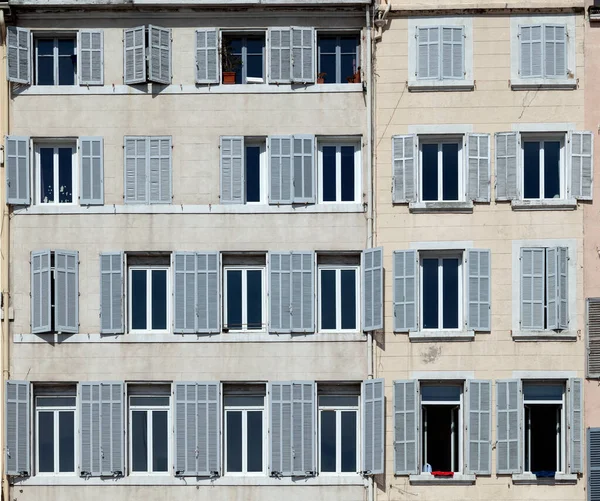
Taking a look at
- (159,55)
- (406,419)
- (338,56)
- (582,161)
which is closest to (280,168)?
(338,56)

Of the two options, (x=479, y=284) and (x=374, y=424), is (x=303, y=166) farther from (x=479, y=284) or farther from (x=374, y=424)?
(x=374, y=424)

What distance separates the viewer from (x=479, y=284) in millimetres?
27453

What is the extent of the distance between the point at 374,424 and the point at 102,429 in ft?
19.5

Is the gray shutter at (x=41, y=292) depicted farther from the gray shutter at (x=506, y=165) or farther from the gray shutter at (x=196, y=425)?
the gray shutter at (x=506, y=165)

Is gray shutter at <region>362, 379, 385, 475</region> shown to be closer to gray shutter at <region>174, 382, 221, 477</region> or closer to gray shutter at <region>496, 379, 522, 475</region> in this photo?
gray shutter at <region>496, 379, 522, 475</region>

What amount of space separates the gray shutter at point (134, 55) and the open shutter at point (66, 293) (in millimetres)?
4116

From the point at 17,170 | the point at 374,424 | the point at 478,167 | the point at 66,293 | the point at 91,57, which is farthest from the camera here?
the point at 91,57

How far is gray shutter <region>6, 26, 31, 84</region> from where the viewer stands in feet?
91.2

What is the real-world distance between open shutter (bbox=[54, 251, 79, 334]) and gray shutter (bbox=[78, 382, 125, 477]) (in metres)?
1.39

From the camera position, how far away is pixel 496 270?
27531 millimetres

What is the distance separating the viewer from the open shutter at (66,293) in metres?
Answer: 27.4

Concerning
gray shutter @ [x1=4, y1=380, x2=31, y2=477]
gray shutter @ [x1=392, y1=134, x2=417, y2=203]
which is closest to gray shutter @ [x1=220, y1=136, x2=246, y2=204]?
gray shutter @ [x1=392, y1=134, x2=417, y2=203]

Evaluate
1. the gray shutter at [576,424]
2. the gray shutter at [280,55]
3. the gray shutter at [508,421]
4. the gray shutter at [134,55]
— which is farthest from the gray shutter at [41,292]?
the gray shutter at [576,424]

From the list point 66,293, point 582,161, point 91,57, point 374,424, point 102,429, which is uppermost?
point 91,57
